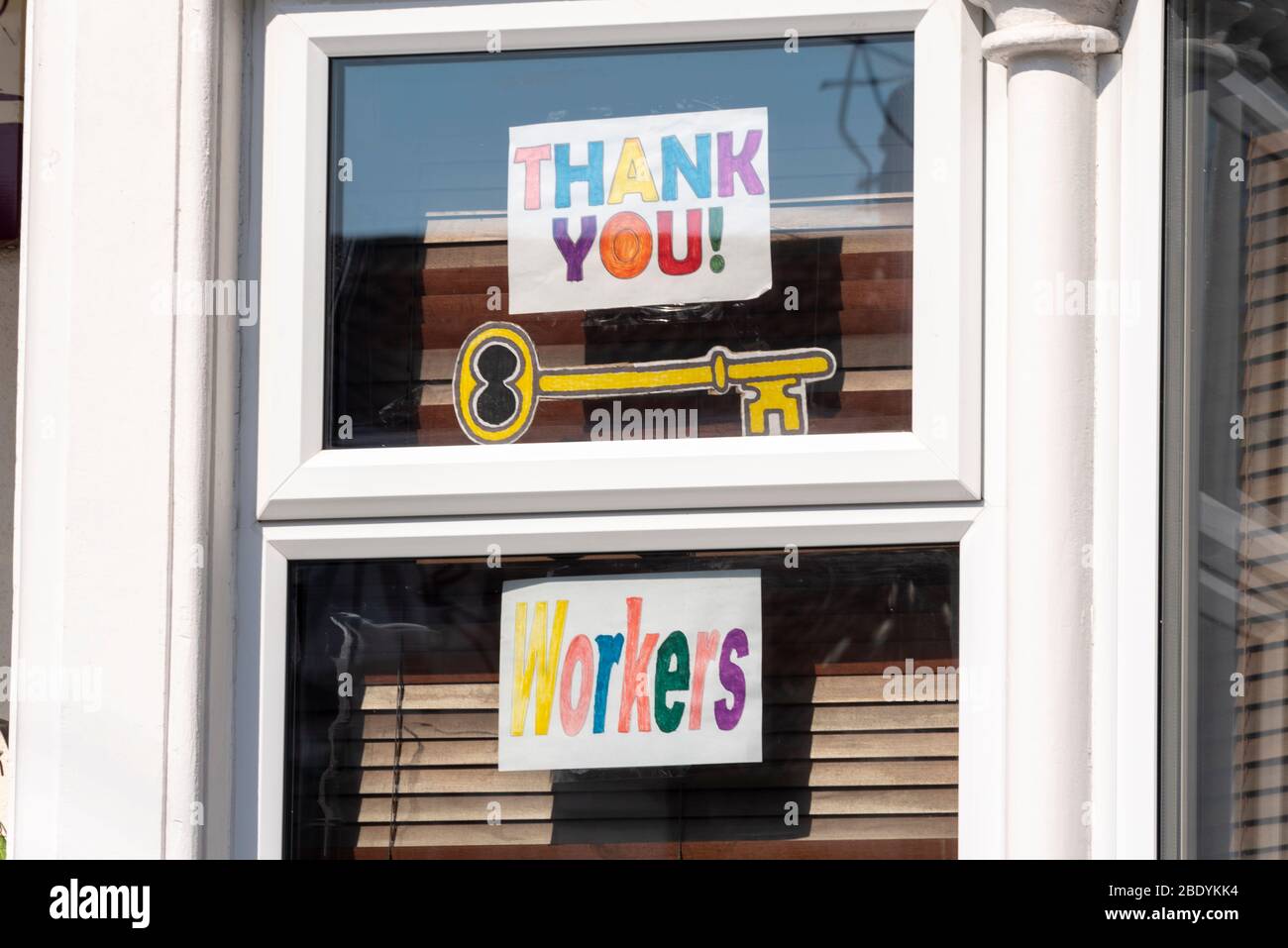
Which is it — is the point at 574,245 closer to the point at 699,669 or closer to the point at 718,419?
the point at 718,419

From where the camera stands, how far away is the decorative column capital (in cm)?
234

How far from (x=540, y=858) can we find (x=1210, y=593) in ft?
3.72

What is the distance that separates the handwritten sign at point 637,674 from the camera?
2436 mm

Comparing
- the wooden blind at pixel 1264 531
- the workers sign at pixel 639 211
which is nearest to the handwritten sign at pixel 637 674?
the workers sign at pixel 639 211

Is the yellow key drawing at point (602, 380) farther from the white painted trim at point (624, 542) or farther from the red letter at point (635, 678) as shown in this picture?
the red letter at point (635, 678)

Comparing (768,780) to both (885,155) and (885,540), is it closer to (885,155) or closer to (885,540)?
(885,540)

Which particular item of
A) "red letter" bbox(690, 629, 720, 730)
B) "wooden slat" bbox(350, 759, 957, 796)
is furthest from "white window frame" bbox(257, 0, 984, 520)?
"wooden slat" bbox(350, 759, 957, 796)

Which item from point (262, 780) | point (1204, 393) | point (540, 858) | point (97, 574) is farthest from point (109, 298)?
point (1204, 393)

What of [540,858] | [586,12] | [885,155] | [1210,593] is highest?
[586,12]

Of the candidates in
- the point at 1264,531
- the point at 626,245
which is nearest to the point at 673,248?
the point at 626,245

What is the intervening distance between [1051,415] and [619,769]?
882 mm

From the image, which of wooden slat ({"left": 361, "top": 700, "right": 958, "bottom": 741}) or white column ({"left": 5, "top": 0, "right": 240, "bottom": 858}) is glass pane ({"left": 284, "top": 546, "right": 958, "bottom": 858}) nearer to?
wooden slat ({"left": 361, "top": 700, "right": 958, "bottom": 741})

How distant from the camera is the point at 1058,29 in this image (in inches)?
92.0
